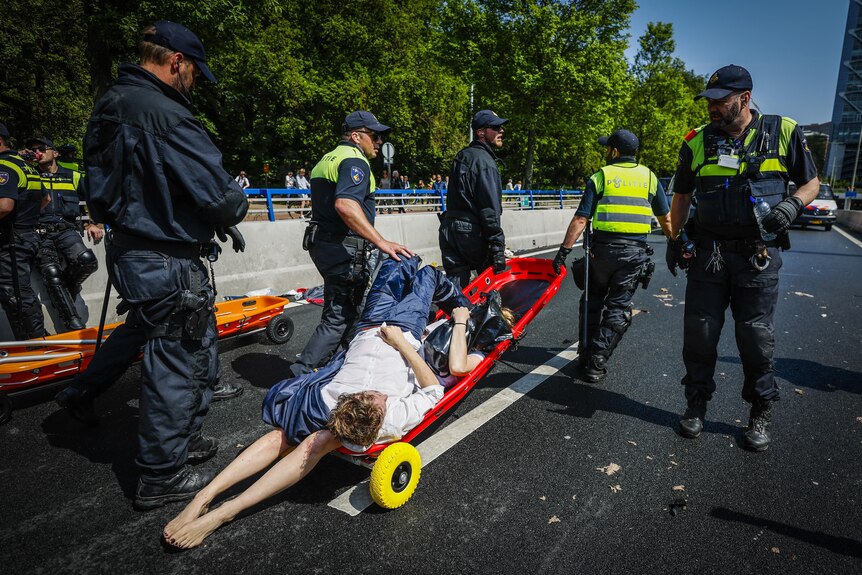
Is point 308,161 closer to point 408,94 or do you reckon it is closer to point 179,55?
point 408,94

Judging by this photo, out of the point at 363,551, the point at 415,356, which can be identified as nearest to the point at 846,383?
the point at 415,356

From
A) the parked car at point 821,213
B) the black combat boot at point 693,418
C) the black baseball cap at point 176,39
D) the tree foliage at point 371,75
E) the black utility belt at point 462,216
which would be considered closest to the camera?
the black baseball cap at point 176,39

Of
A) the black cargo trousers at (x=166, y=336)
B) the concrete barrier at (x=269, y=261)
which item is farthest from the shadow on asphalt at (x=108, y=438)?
the concrete barrier at (x=269, y=261)

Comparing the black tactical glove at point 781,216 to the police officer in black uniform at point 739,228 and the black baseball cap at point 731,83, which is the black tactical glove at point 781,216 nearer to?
the police officer in black uniform at point 739,228

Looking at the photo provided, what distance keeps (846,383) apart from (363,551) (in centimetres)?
450

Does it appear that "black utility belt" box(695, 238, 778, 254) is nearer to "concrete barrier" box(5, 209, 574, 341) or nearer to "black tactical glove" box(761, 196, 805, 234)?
"black tactical glove" box(761, 196, 805, 234)

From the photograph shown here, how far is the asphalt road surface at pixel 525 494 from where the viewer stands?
7.30 feet

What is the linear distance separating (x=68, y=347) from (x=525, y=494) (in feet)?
13.1

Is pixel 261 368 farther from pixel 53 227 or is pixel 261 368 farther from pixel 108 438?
pixel 53 227

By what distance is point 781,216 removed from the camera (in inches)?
114

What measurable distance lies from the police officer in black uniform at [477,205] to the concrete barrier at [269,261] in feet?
11.8

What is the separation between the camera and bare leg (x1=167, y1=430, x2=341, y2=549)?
88.3 inches

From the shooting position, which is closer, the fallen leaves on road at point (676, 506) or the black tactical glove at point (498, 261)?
the fallen leaves on road at point (676, 506)

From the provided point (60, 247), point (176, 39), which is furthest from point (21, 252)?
point (176, 39)
